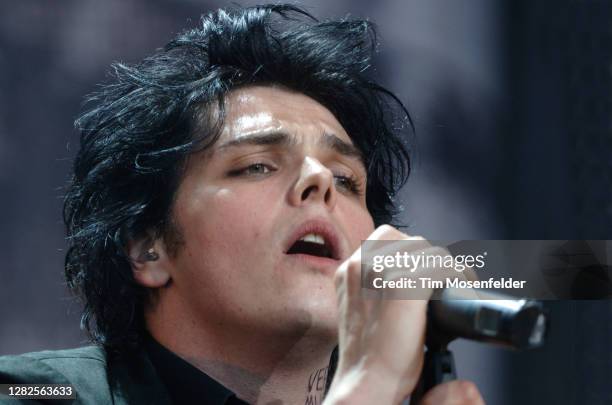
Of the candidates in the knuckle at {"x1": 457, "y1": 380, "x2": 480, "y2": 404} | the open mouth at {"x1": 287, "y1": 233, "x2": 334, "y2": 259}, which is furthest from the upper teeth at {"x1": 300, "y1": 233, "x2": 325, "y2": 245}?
the knuckle at {"x1": 457, "y1": 380, "x2": 480, "y2": 404}

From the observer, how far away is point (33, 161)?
1.82m

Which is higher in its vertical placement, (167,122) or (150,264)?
(167,122)

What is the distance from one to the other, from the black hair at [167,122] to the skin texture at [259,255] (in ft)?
0.14

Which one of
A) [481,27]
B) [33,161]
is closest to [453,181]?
[481,27]

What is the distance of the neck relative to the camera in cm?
145

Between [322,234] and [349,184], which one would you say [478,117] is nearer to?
[349,184]

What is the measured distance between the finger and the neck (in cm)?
46

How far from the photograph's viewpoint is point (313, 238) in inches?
55.9

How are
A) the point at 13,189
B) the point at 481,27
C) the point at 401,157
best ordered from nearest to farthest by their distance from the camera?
the point at 13,189 → the point at 401,157 → the point at 481,27

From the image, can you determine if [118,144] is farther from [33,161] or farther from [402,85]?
[402,85]

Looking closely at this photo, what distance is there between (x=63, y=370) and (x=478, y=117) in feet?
3.83

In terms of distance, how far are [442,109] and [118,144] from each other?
79cm

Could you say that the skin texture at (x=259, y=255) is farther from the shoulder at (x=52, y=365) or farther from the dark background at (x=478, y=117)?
the dark background at (x=478, y=117)

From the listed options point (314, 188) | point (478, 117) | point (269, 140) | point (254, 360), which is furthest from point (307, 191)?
point (478, 117)
